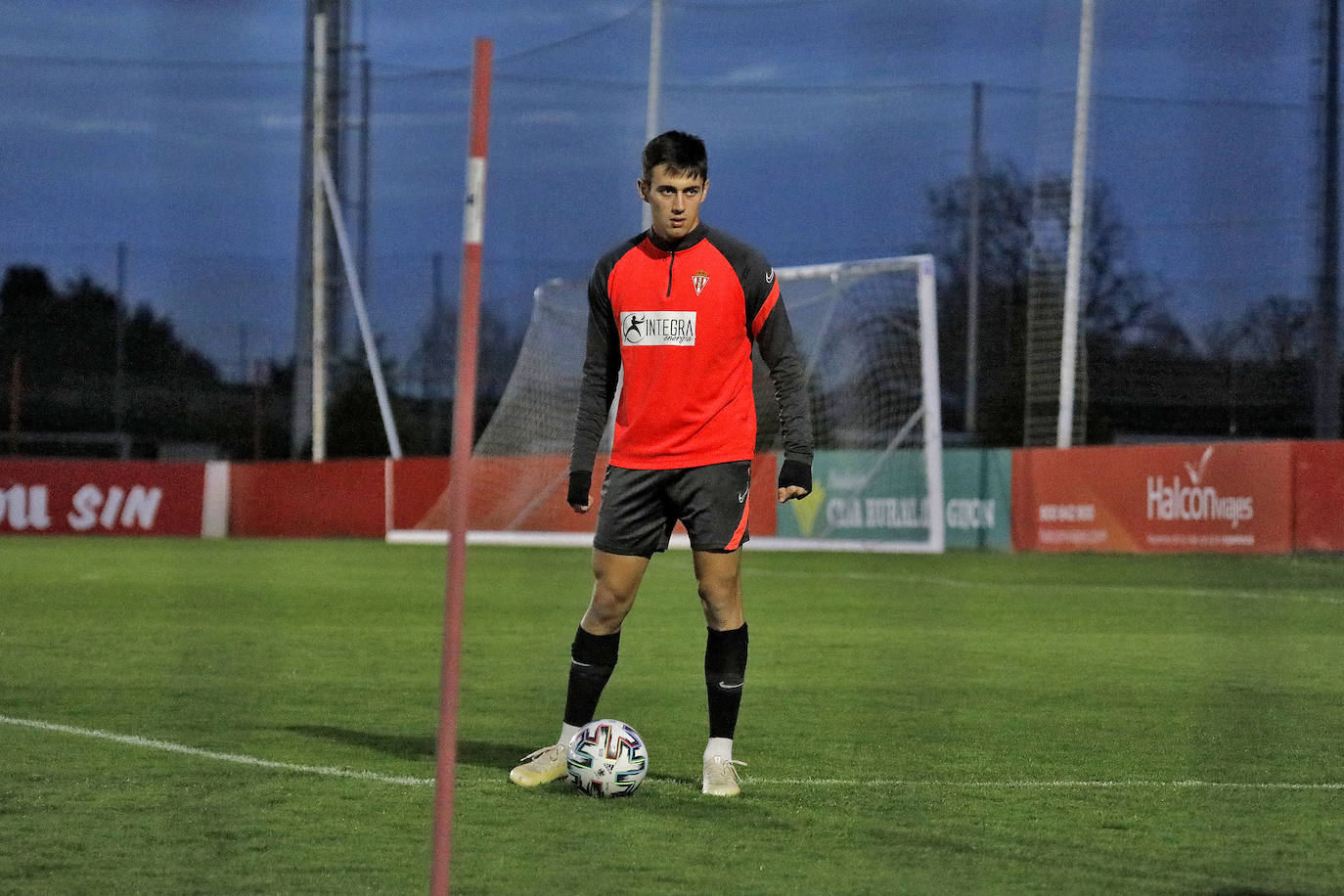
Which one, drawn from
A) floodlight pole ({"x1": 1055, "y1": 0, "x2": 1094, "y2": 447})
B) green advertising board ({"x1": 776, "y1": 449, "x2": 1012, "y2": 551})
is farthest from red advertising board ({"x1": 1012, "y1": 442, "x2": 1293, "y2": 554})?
floodlight pole ({"x1": 1055, "y1": 0, "x2": 1094, "y2": 447})

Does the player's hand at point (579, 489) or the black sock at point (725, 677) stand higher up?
the player's hand at point (579, 489)

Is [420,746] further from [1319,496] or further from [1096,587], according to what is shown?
[1319,496]

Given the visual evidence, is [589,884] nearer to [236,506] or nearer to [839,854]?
[839,854]

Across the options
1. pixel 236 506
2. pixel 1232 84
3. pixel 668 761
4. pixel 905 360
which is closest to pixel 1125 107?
pixel 1232 84

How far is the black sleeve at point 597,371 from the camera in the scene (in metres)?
6.08

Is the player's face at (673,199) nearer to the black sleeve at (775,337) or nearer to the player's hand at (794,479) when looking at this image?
the black sleeve at (775,337)

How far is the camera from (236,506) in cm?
3012

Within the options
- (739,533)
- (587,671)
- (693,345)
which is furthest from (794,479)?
(587,671)

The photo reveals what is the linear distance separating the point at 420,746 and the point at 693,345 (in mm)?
1970

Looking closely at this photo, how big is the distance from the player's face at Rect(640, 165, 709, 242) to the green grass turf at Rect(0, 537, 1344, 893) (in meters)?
1.74

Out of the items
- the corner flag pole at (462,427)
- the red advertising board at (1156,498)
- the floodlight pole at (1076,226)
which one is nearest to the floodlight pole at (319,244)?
the floodlight pole at (1076,226)

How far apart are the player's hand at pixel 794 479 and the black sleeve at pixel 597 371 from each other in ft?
1.95

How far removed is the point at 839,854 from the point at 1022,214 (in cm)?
3177

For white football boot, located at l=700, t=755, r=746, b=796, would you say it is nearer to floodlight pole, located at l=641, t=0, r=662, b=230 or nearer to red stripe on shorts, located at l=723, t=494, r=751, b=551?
red stripe on shorts, located at l=723, t=494, r=751, b=551
